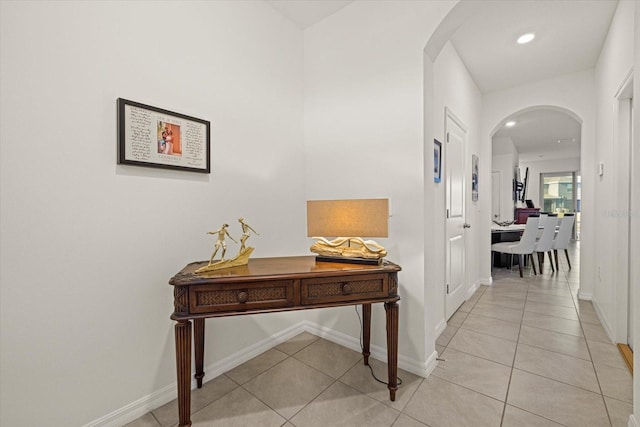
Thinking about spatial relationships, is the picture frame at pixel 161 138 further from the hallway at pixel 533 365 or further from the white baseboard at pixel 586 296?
the white baseboard at pixel 586 296

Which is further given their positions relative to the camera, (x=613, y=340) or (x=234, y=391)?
(x=613, y=340)

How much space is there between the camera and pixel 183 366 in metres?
1.32

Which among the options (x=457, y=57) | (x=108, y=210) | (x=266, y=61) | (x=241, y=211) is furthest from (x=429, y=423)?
(x=457, y=57)

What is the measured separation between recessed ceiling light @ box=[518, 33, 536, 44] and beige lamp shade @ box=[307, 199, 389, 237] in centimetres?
257

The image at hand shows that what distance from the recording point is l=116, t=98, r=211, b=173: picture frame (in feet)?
4.73

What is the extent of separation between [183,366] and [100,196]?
3.02 ft

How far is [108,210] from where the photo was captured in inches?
55.2

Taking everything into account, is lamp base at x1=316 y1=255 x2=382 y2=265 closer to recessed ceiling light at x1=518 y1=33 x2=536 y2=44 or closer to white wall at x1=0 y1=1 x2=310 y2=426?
white wall at x1=0 y1=1 x2=310 y2=426

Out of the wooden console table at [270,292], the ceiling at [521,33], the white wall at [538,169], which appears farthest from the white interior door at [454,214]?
the white wall at [538,169]

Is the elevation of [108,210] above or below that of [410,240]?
above

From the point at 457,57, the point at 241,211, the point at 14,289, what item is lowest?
the point at 14,289

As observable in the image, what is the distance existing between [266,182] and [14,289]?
56.9 inches

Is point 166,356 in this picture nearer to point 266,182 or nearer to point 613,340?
point 266,182

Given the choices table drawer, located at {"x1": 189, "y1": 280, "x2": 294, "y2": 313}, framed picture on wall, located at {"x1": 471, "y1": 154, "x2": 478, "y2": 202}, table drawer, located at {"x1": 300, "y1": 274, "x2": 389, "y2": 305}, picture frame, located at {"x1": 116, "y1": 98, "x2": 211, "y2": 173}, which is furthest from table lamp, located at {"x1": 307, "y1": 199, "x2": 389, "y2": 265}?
framed picture on wall, located at {"x1": 471, "y1": 154, "x2": 478, "y2": 202}
